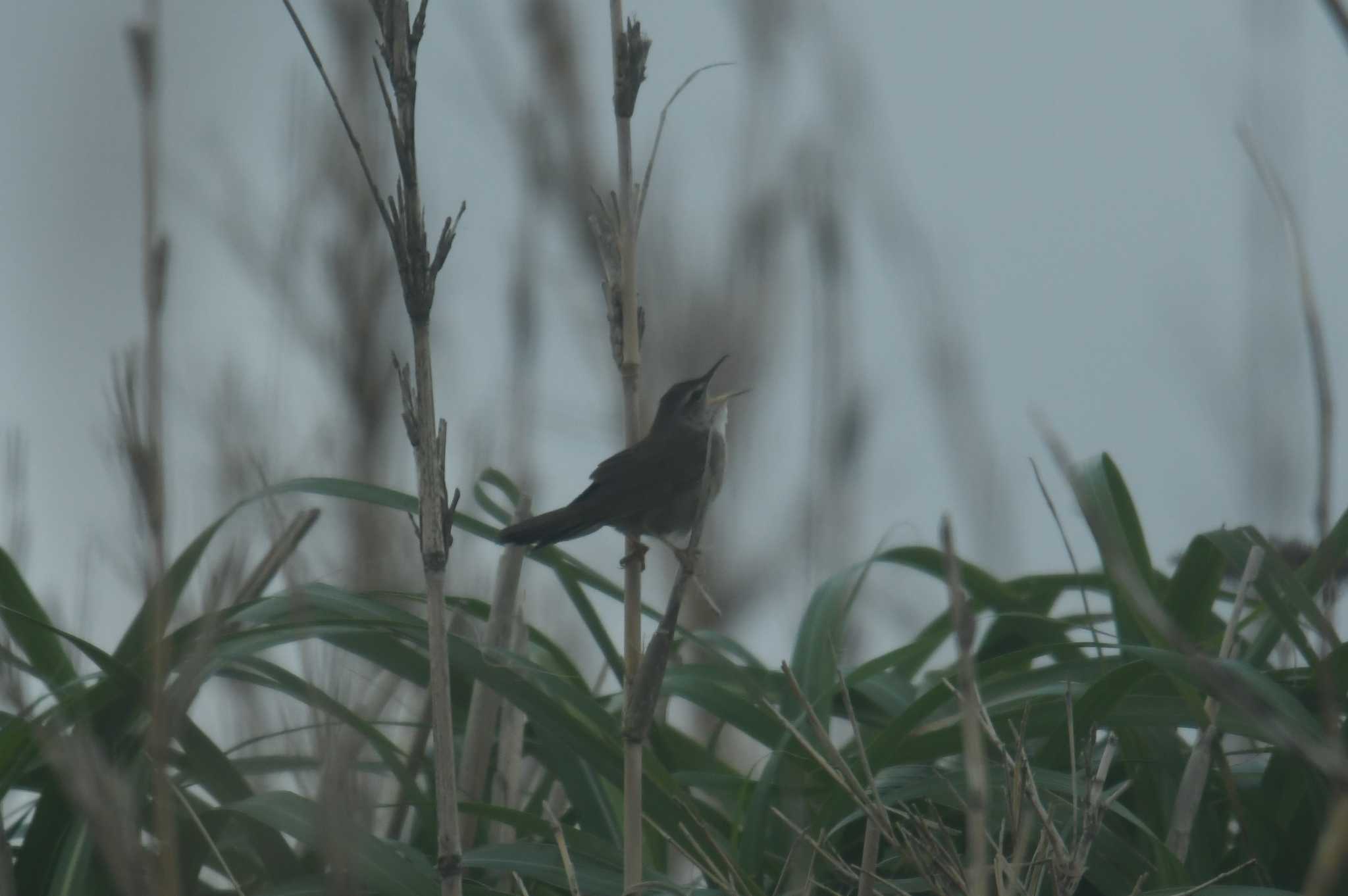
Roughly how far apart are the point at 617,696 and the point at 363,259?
97 cm

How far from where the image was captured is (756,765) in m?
2.35

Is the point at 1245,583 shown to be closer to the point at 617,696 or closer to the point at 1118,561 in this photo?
the point at 617,696

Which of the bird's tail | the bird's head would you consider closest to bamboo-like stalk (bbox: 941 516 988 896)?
the bird's tail

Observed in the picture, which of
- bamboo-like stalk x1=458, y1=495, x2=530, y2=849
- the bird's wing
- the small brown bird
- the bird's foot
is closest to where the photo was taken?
the bird's foot

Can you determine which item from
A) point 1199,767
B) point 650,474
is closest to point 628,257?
point 1199,767

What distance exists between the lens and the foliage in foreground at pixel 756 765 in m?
1.93

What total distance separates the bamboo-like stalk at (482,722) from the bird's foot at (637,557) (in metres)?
0.24

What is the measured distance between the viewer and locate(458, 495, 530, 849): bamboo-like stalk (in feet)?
7.86

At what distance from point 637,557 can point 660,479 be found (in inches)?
51.4

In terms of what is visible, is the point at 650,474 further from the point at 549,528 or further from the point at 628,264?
the point at 628,264

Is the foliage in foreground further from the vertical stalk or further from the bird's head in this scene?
the bird's head

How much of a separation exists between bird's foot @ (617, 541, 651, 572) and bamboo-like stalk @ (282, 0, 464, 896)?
2.26 feet

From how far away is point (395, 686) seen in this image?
2688 mm

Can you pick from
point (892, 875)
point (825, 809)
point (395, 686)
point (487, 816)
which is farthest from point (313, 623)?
point (892, 875)
